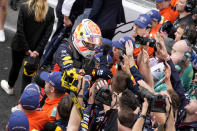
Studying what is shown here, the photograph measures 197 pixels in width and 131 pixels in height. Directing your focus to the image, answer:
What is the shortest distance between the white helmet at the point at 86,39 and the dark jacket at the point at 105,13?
1.49 metres

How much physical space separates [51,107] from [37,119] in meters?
0.52

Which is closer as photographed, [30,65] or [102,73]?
[102,73]

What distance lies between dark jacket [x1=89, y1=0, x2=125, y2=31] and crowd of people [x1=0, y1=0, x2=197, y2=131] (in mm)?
17

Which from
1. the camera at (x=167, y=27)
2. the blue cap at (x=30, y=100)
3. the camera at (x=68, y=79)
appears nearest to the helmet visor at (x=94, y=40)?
the camera at (x=68, y=79)

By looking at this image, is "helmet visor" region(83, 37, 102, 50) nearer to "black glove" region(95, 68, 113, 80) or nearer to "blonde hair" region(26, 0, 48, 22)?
"black glove" region(95, 68, 113, 80)

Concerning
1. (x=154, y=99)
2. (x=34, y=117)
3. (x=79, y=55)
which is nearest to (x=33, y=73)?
(x=79, y=55)

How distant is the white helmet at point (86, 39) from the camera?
180 inches

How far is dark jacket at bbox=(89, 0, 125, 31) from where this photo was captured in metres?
6.11

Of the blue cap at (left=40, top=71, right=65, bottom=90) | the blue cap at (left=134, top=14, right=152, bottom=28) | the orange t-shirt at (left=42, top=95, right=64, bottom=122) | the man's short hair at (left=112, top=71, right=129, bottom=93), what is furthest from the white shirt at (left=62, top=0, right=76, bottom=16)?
the man's short hair at (left=112, top=71, right=129, bottom=93)

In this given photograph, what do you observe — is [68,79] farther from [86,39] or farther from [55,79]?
[86,39]

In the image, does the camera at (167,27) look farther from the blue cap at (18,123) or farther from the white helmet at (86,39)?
the blue cap at (18,123)

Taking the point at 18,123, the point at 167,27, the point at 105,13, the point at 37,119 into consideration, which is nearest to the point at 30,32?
the point at 105,13

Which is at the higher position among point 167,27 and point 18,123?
point 18,123

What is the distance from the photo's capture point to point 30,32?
5.77m
